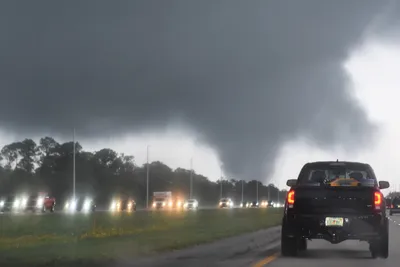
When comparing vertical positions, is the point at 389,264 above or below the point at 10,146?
below

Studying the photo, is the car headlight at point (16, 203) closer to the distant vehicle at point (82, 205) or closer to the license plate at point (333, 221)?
the distant vehicle at point (82, 205)

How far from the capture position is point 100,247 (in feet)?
70.2

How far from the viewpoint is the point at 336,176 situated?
20.4 meters

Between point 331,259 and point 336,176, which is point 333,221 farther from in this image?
point 336,176

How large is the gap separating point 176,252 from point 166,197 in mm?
92349

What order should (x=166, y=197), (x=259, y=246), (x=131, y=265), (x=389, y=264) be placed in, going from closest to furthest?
1. (x=131, y=265)
2. (x=389, y=264)
3. (x=259, y=246)
4. (x=166, y=197)

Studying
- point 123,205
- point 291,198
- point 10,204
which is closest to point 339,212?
point 291,198

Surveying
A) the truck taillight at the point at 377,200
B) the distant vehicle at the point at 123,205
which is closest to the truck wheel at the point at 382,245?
the truck taillight at the point at 377,200

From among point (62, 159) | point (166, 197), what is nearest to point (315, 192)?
point (166, 197)

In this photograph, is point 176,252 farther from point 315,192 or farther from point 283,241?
point 315,192

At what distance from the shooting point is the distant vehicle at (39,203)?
75938mm

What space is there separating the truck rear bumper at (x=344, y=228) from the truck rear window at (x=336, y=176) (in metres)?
0.85

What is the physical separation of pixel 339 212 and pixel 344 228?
0.39 metres

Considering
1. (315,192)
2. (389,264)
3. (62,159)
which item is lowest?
(389,264)
